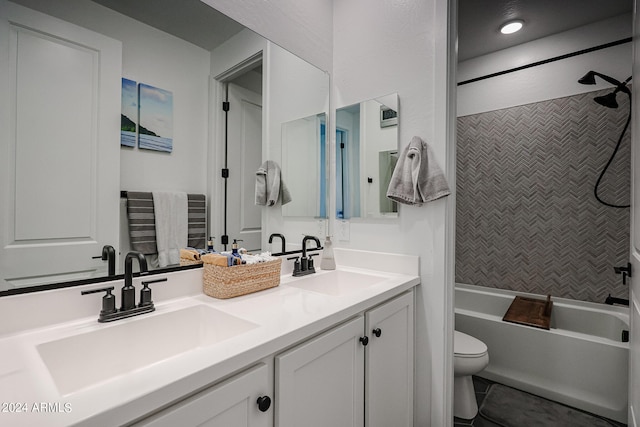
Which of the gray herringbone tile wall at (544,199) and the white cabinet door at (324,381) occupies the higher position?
the gray herringbone tile wall at (544,199)

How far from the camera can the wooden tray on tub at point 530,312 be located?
2.16m

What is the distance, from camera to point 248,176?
1487 mm

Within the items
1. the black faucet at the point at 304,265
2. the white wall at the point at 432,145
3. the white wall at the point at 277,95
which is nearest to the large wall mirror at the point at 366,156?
the white wall at the point at 432,145

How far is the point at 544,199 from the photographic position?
2.50 m

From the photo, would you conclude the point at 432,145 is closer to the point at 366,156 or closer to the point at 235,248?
the point at 366,156

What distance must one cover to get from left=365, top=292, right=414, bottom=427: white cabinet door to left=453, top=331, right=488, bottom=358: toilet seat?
48 centimetres

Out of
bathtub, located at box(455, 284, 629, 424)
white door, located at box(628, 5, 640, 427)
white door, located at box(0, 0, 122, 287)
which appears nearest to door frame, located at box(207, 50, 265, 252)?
white door, located at box(0, 0, 122, 287)

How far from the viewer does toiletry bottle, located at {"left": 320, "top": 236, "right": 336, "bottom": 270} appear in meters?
1.71

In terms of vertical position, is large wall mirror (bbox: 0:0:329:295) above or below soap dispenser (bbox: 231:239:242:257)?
above

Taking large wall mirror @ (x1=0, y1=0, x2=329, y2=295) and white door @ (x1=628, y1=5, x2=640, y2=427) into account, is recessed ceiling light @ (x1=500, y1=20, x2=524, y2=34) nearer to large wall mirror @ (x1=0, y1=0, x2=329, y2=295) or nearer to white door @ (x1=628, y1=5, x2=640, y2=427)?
white door @ (x1=628, y1=5, x2=640, y2=427)

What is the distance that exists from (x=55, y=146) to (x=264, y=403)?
0.95m

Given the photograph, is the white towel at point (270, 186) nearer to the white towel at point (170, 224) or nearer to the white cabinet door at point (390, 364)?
the white towel at point (170, 224)

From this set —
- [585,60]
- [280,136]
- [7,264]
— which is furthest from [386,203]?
[585,60]

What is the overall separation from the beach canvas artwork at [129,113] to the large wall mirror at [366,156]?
3.61 ft
